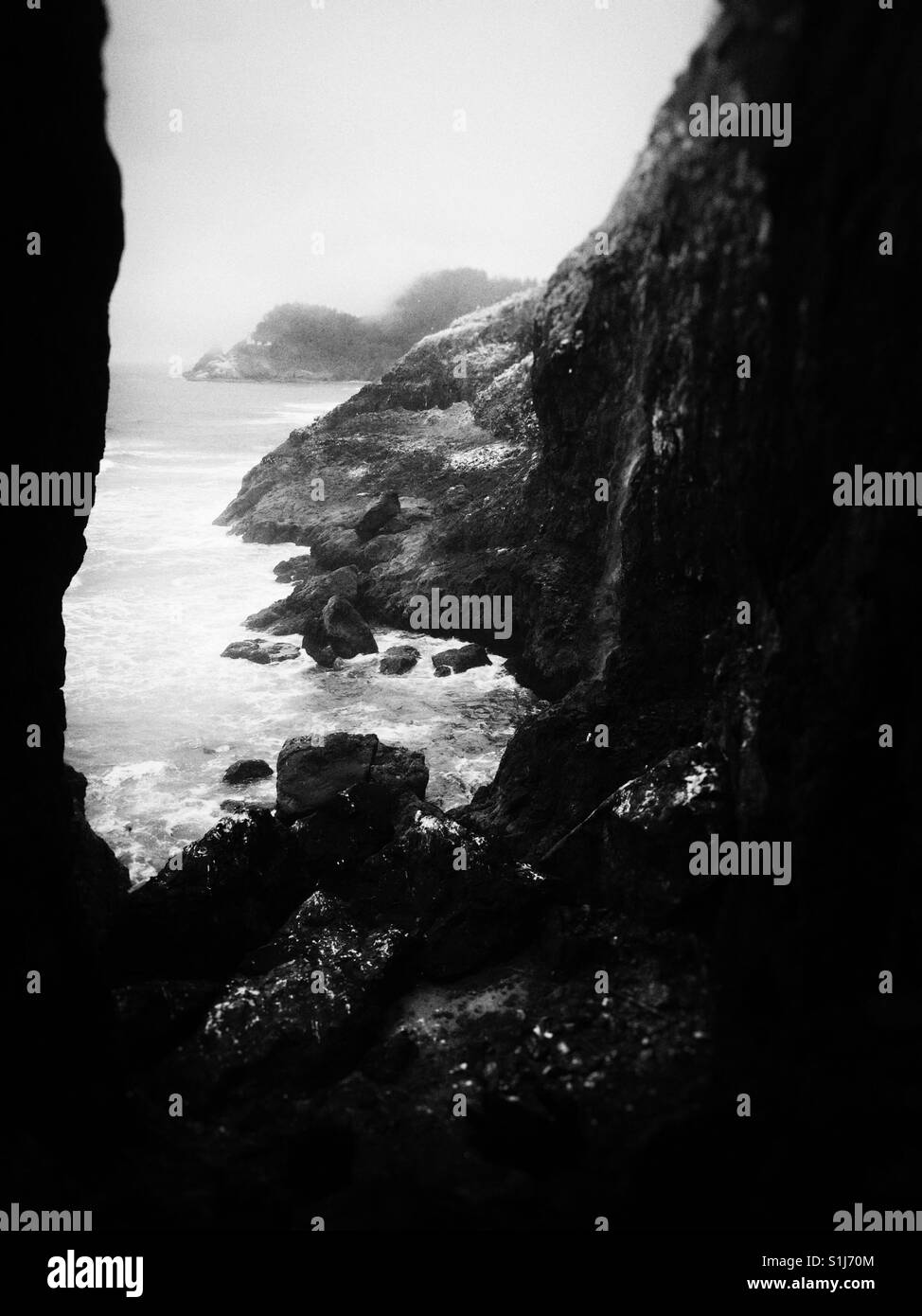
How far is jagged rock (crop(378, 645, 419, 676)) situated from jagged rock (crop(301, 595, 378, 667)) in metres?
0.72

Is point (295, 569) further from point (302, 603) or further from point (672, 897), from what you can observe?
point (672, 897)

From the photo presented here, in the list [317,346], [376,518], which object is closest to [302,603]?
[376,518]

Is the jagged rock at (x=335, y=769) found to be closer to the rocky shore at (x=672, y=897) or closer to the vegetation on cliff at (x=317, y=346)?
the rocky shore at (x=672, y=897)

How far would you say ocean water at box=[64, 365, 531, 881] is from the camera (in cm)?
1318

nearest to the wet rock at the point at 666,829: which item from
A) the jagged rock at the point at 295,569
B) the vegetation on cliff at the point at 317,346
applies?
the jagged rock at the point at 295,569

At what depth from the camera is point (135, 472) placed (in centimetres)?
4316

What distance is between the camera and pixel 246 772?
44.5 feet

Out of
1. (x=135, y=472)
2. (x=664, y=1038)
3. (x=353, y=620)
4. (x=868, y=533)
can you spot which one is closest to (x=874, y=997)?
(x=664, y=1038)

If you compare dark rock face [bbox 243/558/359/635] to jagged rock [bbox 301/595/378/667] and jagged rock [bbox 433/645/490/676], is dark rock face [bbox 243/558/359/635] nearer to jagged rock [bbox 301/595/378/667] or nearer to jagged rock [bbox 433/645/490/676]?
jagged rock [bbox 301/595/378/667]

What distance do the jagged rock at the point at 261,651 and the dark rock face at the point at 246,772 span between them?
523 centimetres

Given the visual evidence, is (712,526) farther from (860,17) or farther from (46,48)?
(46,48)

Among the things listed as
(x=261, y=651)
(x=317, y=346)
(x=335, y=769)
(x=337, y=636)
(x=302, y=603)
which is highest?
(x=317, y=346)

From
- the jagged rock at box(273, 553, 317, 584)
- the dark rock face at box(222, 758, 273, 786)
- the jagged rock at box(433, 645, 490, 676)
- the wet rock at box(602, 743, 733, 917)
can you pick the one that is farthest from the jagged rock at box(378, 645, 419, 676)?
the wet rock at box(602, 743, 733, 917)

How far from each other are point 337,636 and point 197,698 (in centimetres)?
380
